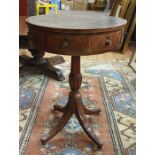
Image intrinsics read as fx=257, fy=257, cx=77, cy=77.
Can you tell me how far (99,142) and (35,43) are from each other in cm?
74

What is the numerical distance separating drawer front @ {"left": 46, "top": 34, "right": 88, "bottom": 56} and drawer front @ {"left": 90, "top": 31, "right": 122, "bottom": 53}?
0.05 metres

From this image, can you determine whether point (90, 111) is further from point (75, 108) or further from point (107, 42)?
point (107, 42)

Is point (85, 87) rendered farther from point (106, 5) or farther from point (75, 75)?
point (106, 5)

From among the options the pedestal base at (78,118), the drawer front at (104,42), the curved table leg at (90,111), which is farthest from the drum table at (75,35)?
the curved table leg at (90,111)

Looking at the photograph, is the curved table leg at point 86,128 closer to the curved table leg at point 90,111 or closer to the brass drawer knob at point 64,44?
the curved table leg at point 90,111

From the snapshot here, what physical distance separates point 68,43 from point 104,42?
20cm

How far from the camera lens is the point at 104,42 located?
137 cm

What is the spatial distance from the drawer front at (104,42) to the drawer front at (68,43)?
46 millimetres

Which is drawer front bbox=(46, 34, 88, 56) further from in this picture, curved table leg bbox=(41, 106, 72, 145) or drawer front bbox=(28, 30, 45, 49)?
curved table leg bbox=(41, 106, 72, 145)

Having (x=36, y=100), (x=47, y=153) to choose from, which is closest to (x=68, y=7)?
(x=36, y=100)

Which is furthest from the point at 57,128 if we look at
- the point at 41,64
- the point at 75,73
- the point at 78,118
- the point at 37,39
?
the point at 41,64

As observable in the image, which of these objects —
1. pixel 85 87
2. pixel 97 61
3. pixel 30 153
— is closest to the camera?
pixel 30 153
